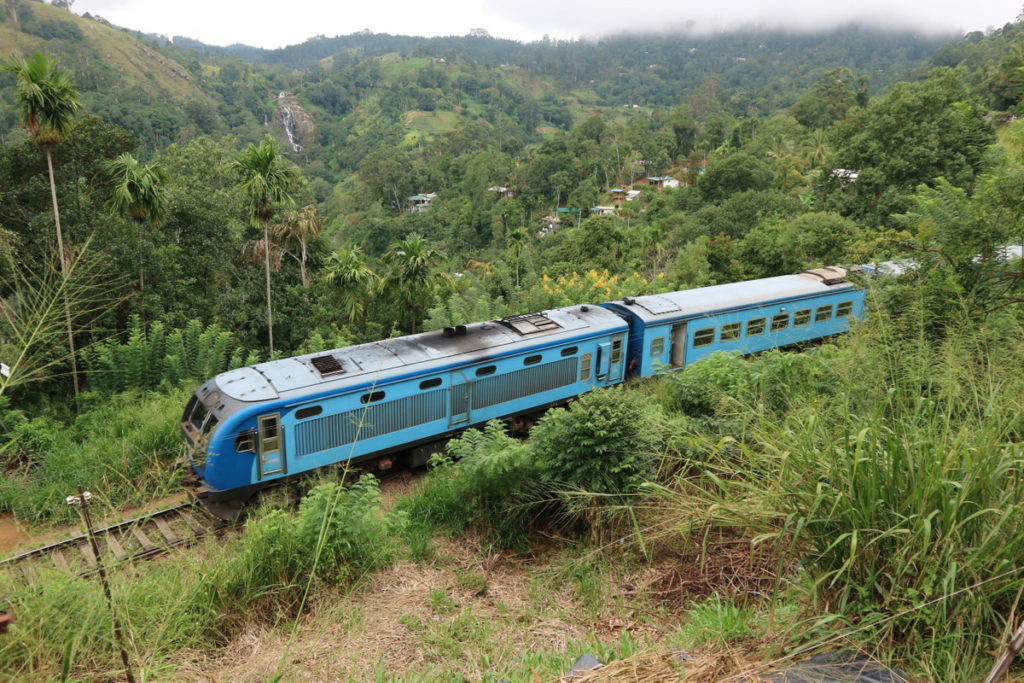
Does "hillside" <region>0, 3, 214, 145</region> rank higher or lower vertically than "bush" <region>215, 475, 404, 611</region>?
higher

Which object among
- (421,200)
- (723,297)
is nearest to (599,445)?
(723,297)

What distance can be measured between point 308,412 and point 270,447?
70 cm

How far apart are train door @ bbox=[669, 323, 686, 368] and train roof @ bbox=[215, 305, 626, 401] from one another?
5.38ft

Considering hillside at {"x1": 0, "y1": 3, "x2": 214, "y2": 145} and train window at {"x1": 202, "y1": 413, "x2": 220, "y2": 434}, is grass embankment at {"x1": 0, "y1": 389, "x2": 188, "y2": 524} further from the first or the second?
hillside at {"x1": 0, "y1": 3, "x2": 214, "y2": 145}

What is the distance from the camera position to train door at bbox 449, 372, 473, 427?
10.4m

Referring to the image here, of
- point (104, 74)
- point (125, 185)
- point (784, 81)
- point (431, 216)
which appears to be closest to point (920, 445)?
point (125, 185)

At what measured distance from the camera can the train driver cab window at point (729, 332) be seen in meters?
13.9

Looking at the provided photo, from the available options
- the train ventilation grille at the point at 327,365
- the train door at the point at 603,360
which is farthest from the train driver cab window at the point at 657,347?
the train ventilation grille at the point at 327,365

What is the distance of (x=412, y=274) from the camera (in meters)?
19.6

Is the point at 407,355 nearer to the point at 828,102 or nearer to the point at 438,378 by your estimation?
the point at 438,378

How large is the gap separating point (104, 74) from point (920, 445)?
12140 centimetres

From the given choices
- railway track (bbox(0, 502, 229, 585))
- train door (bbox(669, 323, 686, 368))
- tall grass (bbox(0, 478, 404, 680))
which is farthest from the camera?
train door (bbox(669, 323, 686, 368))

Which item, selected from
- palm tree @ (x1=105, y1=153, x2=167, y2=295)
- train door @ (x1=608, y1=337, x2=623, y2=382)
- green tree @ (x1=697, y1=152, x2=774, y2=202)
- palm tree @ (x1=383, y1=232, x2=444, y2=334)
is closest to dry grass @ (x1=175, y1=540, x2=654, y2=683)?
train door @ (x1=608, y1=337, x2=623, y2=382)

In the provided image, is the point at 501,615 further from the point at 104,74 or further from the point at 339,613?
the point at 104,74
